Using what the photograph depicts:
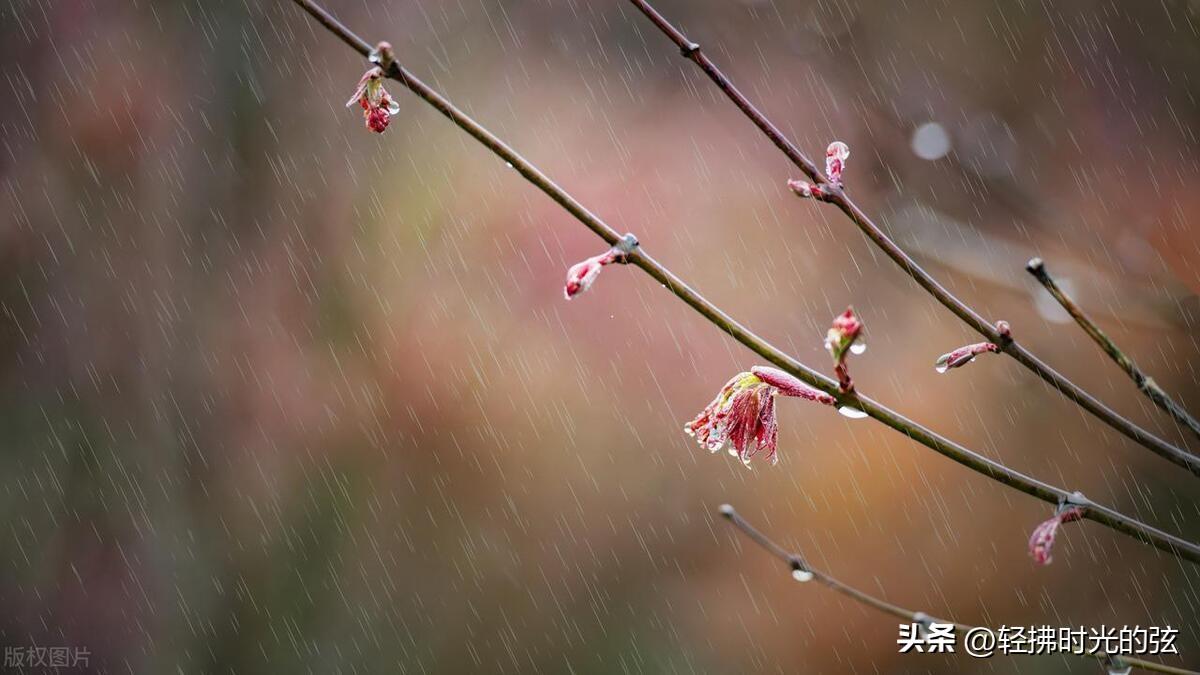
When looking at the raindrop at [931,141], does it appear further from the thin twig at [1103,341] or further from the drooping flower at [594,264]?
the drooping flower at [594,264]

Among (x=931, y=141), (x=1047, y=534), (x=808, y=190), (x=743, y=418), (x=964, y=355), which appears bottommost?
(x=1047, y=534)

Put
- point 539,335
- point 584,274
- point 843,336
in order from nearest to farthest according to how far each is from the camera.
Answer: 1. point 843,336
2. point 584,274
3. point 539,335

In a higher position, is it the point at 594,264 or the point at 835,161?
the point at 835,161

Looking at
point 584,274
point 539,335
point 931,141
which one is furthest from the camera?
point 539,335

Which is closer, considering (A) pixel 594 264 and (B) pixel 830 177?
(A) pixel 594 264

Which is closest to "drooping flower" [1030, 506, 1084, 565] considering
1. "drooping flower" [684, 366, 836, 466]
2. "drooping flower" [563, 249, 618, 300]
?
"drooping flower" [684, 366, 836, 466]

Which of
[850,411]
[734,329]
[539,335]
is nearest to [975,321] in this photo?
[850,411]

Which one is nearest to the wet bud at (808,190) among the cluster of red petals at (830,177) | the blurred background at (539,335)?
the cluster of red petals at (830,177)

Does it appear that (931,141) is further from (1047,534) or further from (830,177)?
(1047,534)
